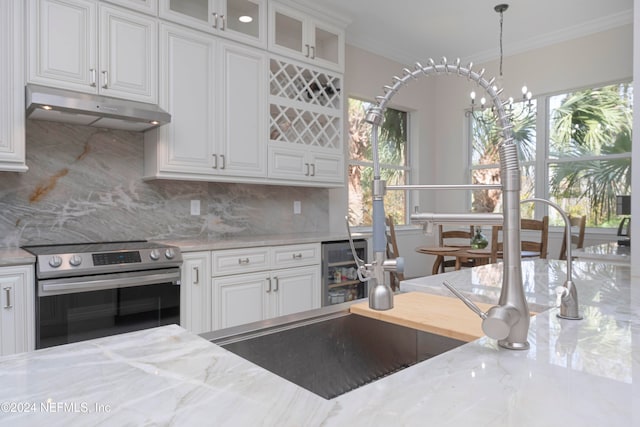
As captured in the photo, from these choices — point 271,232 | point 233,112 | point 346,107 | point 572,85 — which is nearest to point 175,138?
point 233,112

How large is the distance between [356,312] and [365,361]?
5.4 inches

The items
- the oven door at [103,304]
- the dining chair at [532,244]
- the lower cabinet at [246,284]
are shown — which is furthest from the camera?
the dining chair at [532,244]

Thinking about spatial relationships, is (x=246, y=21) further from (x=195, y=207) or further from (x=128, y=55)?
(x=195, y=207)

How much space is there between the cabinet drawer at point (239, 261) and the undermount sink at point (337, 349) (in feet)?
5.62

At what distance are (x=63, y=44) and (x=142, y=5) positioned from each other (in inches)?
22.2

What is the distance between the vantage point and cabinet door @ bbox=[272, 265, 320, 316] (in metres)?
3.08

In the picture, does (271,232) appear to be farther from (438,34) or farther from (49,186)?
(438,34)

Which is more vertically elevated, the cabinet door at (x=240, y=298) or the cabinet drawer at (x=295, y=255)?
the cabinet drawer at (x=295, y=255)

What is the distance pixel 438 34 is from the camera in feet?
14.8

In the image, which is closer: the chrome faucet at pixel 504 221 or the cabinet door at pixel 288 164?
the chrome faucet at pixel 504 221

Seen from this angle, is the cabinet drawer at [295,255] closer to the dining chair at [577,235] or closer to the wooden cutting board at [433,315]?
the wooden cutting board at [433,315]

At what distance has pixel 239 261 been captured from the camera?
2.87m

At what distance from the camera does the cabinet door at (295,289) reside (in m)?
3.08

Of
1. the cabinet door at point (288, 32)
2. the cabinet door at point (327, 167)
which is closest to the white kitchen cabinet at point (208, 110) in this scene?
the cabinet door at point (288, 32)
